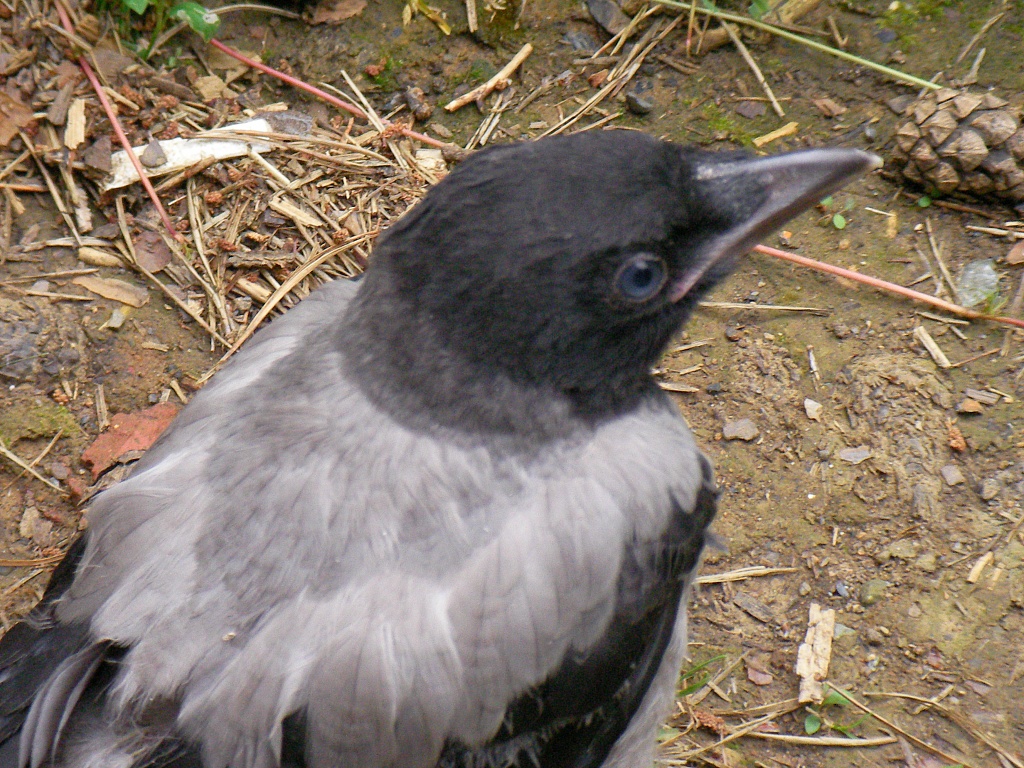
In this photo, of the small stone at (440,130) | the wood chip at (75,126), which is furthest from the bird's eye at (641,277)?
the wood chip at (75,126)

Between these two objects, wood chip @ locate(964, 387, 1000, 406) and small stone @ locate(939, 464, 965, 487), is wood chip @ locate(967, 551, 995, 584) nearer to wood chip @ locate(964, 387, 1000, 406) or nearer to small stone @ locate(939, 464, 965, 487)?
small stone @ locate(939, 464, 965, 487)

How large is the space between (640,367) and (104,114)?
8.76 ft

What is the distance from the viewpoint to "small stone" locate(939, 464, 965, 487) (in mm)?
3439

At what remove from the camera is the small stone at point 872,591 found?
3340mm

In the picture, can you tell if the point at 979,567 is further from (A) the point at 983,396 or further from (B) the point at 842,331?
(B) the point at 842,331

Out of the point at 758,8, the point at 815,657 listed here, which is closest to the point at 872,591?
the point at 815,657

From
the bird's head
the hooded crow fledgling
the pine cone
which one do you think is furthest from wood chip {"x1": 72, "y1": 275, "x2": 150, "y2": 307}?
the pine cone

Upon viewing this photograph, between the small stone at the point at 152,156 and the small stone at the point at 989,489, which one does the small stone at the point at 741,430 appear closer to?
the small stone at the point at 989,489

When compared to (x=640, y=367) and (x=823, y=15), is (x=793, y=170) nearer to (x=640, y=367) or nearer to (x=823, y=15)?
(x=640, y=367)

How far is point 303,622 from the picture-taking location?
2211 millimetres

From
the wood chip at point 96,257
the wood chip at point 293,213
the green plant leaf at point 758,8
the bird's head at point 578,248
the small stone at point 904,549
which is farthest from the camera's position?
the green plant leaf at point 758,8

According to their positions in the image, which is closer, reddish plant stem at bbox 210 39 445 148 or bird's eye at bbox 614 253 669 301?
bird's eye at bbox 614 253 669 301

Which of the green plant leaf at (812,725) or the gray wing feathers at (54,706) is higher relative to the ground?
the gray wing feathers at (54,706)

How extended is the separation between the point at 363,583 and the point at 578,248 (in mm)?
840
